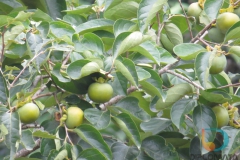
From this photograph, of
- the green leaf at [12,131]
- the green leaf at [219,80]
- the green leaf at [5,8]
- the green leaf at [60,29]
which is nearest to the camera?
the green leaf at [12,131]

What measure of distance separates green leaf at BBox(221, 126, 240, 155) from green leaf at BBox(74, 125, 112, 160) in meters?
0.27

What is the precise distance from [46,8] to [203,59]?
24.1 inches

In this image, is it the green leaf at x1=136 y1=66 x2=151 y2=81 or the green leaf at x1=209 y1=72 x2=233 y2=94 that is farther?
the green leaf at x1=209 y1=72 x2=233 y2=94

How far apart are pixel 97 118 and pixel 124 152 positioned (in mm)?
143

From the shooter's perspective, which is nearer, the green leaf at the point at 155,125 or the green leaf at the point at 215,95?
the green leaf at the point at 215,95

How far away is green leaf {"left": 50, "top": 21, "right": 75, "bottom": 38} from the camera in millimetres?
1135

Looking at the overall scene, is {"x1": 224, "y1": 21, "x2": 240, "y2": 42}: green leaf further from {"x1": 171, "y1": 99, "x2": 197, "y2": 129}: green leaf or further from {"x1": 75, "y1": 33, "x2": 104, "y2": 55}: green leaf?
{"x1": 75, "y1": 33, "x2": 104, "y2": 55}: green leaf

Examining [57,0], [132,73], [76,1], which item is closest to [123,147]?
[132,73]

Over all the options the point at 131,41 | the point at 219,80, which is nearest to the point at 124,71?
the point at 131,41

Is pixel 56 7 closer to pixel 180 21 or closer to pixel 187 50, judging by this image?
pixel 180 21

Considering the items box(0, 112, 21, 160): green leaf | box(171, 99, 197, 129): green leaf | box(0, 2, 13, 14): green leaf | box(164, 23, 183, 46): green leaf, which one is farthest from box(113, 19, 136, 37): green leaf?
box(0, 2, 13, 14): green leaf

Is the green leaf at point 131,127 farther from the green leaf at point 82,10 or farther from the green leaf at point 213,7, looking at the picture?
the green leaf at point 82,10

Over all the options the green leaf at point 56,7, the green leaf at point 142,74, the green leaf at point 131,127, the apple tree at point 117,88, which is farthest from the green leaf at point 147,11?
the green leaf at point 56,7

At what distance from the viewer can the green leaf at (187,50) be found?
105 cm
